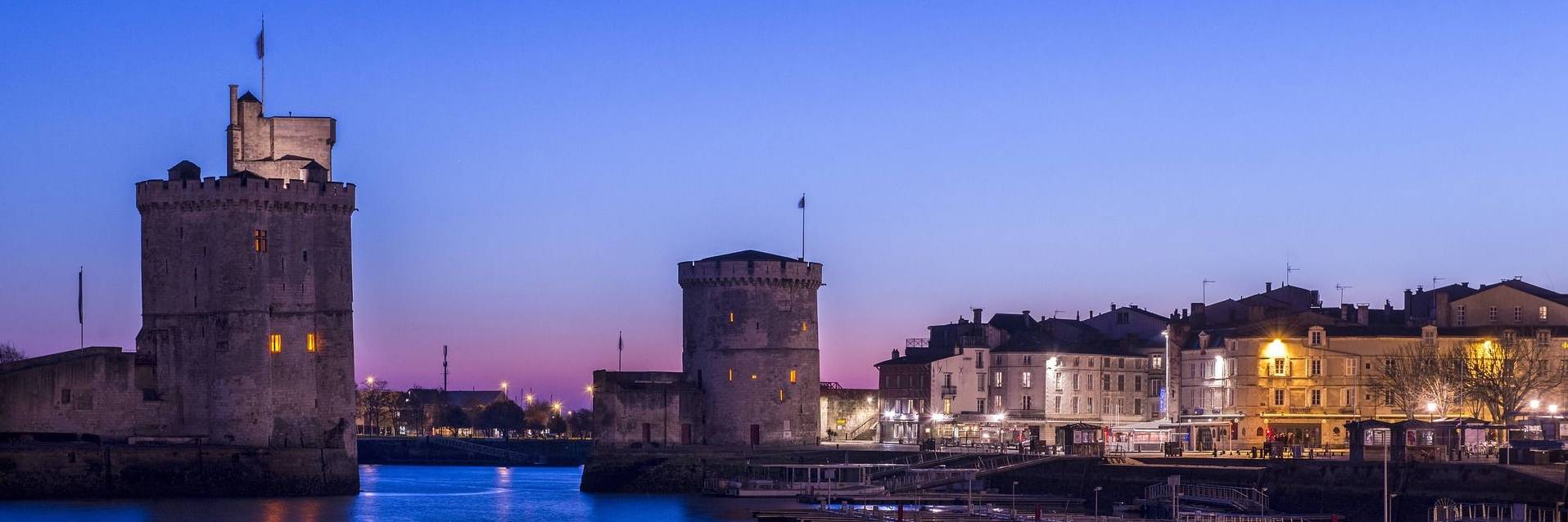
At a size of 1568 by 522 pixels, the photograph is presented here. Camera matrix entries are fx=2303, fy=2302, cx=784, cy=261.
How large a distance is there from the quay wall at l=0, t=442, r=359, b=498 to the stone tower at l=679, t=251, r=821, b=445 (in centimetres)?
1853

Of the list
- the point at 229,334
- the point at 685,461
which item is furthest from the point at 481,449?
the point at 229,334

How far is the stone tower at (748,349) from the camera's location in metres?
96.6

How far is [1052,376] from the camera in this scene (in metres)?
112

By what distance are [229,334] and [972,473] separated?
27.3 meters

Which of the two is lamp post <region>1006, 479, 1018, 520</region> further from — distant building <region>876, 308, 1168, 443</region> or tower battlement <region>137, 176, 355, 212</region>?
tower battlement <region>137, 176, 355, 212</region>

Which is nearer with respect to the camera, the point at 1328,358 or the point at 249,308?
the point at 249,308

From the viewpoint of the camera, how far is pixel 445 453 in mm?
168875

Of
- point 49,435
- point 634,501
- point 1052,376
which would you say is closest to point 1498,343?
point 1052,376

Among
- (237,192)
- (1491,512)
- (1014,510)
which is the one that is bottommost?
(1014,510)

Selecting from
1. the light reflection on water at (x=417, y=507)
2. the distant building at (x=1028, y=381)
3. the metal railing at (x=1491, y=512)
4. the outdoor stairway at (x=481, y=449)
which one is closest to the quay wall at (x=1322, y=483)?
the metal railing at (x=1491, y=512)

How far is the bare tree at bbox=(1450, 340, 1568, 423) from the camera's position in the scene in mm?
89188

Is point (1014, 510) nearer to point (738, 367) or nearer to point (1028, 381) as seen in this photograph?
point (738, 367)

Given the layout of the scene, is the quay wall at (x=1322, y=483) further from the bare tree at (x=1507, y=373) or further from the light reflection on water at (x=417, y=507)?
the bare tree at (x=1507, y=373)

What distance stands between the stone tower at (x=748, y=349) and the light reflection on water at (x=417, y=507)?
5.65m
